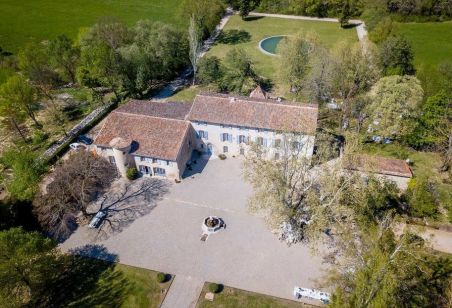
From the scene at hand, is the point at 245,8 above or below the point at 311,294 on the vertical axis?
above

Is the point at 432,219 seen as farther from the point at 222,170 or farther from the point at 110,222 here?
the point at 110,222

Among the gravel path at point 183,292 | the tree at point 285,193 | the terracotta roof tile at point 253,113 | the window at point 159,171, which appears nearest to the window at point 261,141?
the terracotta roof tile at point 253,113

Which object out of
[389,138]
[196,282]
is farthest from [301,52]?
[196,282]

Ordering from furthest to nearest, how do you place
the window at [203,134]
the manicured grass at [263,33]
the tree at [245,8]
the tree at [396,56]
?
the tree at [245,8] → the manicured grass at [263,33] → the tree at [396,56] → the window at [203,134]

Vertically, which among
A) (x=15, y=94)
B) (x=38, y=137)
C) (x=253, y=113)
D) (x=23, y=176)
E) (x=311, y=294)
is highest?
(x=15, y=94)

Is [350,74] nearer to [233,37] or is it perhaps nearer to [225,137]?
[225,137]

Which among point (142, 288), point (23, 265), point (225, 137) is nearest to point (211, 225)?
point (142, 288)

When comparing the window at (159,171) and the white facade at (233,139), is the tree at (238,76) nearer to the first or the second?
the white facade at (233,139)
